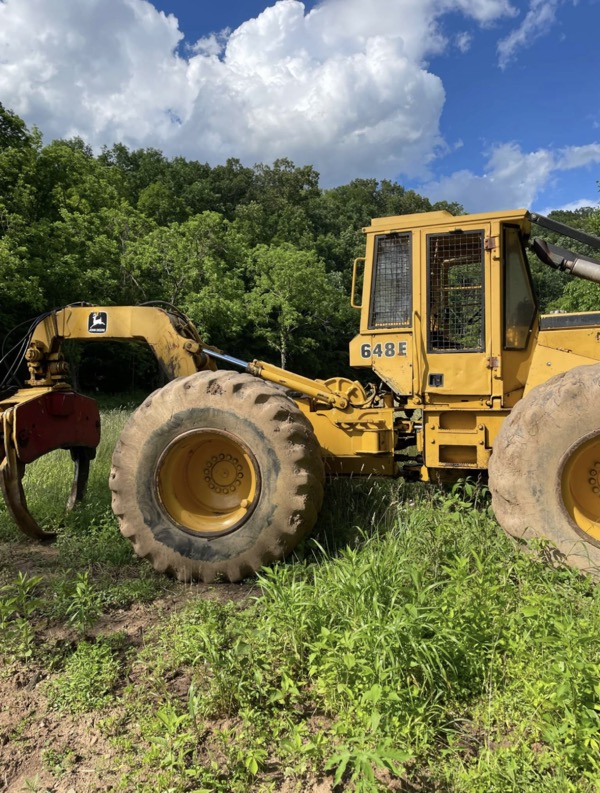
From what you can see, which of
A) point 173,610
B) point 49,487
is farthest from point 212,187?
point 173,610

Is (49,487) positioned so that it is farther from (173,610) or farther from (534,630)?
(534,630)

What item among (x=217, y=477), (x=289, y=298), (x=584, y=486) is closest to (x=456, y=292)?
(x=584, y=486)

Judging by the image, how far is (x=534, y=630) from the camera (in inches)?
111

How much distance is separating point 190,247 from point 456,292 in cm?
2075

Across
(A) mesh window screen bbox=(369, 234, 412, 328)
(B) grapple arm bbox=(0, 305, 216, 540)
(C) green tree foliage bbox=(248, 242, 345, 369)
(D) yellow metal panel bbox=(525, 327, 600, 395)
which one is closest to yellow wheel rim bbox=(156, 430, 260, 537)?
(B) grapple arm bbox=(0, 305, 216, 540)

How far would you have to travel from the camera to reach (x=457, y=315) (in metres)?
4.68

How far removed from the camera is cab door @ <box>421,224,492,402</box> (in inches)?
179

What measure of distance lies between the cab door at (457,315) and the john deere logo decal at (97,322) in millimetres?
2901

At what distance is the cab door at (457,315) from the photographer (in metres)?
4.55

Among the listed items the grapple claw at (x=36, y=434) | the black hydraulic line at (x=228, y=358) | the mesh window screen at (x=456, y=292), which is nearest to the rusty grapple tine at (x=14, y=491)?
the grapple claw at (x=36, y=434)

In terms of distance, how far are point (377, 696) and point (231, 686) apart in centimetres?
73

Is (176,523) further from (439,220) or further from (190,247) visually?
(190,247)

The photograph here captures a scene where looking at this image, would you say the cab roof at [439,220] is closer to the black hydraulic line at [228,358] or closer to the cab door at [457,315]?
the cab door at [457,315]

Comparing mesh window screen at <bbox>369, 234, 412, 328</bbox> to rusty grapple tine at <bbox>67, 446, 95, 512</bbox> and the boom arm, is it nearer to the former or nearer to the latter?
the boom arm
